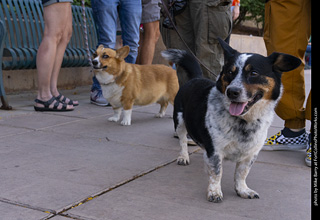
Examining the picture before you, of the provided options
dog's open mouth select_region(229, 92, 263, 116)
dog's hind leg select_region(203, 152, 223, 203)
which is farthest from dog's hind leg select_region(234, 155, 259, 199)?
dog's open mouth select_region(229, 92, 263, 116)

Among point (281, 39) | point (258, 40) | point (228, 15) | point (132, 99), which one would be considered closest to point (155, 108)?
point (132, 99)

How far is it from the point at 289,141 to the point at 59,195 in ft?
7.90

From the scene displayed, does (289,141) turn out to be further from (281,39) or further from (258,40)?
(258,40)

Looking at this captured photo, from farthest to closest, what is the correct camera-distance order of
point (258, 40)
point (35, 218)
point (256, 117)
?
point (258, 40)
point (256, 117)
point (35, 218)

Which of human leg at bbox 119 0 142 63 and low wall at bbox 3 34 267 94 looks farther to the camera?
low wall at bbox 3 34 267 94

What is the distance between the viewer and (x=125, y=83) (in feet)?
17.1

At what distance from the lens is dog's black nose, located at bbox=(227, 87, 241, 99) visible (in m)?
2.47

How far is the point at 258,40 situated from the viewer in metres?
14.7

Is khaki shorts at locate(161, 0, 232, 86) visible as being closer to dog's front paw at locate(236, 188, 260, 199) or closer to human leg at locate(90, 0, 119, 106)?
human leg at locate(90, 0, 119, 106)

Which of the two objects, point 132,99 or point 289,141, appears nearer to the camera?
point 289,141

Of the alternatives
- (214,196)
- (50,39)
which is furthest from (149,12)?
(214,196)

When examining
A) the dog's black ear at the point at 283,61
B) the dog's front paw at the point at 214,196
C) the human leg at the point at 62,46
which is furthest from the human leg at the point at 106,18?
the dog's front paw at the point at 214,196

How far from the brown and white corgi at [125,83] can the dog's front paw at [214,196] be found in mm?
2477

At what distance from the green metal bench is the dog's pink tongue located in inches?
147
